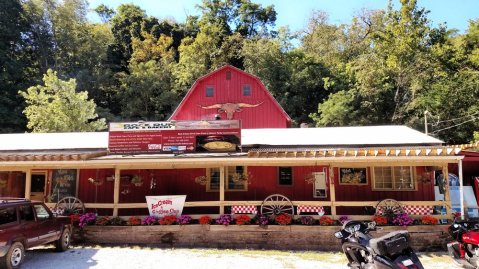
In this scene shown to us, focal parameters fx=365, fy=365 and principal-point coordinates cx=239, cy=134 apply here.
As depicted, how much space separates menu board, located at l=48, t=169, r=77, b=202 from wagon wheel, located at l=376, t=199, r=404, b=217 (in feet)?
38.6

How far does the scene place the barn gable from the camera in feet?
84.1

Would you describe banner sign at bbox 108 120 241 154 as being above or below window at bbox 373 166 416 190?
above

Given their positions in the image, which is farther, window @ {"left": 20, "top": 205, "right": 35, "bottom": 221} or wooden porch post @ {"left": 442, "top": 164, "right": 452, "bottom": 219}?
wooden porch post @ {"left": 442, "top": 164, "right": 452, "bottom": 219}

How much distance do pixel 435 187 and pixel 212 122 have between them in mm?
8941

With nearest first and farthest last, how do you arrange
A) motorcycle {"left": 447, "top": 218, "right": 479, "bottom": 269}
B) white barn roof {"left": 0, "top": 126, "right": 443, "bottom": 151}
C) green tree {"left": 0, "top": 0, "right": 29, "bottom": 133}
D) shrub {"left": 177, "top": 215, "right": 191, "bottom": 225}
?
motorcycle {"left": 447, "top": 218, "right": 479, "bottom": 269} < shrub {"left": 177, "top": 215, "right": 191, "bottom": 225} < white barn roof {"left": 0, "top": 126, "right": 443, "bottom": 151} < green tree {"left": 0, "top": 0, "right": 29, "bottom": 133}

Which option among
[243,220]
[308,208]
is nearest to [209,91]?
[308,208]

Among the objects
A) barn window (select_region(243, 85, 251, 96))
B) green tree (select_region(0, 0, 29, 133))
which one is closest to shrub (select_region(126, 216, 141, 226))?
barn window (select_region(243, 85, 251, 96))

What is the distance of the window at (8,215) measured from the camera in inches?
340

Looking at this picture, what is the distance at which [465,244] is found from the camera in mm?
8375

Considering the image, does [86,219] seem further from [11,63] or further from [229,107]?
[11,63]

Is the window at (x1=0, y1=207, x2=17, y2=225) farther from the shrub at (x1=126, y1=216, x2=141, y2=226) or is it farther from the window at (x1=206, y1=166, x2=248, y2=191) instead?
the window at (x1=206, y1=166, x2=248, y2=191)

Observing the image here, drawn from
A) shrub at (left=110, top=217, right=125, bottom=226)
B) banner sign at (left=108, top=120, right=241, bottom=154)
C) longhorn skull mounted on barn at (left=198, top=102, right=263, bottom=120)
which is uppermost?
longhorn skull mounted on barn at (left=198, top=102, right=263, bottom=120)

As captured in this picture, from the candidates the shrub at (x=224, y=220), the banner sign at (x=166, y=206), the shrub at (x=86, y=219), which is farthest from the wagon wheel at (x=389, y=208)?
the shrub at (x=86, y=219)

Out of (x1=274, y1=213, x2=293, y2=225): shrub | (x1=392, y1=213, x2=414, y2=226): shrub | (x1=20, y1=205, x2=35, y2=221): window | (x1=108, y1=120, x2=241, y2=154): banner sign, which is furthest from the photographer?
(x1=108, y1=120, x2=241, y2=154): banner sign
